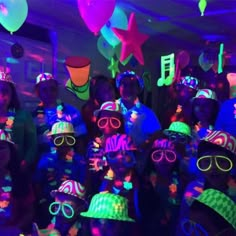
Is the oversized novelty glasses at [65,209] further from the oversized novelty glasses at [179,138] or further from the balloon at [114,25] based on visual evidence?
the balloon at [114,25]

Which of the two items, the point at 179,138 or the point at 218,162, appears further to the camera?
the point at 179,138

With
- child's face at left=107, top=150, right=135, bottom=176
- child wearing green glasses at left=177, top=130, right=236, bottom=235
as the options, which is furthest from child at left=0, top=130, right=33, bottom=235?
child wearing green glasses at left=177, top=130, right=236, bottom=235

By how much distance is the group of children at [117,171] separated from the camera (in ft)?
5.88

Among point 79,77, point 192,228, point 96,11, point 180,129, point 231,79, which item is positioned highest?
point 79,77

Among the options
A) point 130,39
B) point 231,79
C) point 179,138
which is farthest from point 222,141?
point 231,79

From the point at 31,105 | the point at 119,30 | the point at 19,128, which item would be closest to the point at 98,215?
the point at 19,128

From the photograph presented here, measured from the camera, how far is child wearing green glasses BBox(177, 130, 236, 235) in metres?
1.80

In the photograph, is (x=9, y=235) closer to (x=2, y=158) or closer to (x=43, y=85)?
(x=2, y=158)

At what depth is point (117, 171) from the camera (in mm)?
2148

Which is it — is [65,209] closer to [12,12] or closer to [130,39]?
[12,12]

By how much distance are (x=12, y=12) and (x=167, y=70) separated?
85.7 inches

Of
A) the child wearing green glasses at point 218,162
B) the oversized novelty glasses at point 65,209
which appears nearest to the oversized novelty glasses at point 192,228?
the child wearing green glasses at point 218,162

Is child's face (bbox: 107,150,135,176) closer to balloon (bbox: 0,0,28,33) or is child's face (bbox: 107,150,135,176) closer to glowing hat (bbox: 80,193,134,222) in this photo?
glowing hat (bbox: 80,193,134,222)

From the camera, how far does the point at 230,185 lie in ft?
6.05
